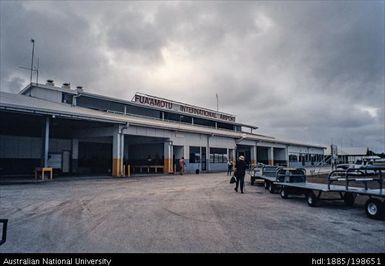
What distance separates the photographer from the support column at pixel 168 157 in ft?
103

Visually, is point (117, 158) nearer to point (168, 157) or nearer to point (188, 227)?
point (168, 157)

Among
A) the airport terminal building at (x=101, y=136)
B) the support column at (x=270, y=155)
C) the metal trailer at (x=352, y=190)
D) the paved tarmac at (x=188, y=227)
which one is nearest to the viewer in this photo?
the paved tarmac at (x=188, y=227)

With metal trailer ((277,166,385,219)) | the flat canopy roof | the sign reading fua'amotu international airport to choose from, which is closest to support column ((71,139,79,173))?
the flat canopy roof

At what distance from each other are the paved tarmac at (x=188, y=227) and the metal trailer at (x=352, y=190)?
377 millimetres

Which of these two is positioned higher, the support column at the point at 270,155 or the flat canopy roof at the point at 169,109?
the flat canopy roof at the point at 169,109

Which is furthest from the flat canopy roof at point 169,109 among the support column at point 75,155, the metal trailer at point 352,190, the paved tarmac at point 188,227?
the metal trailer at point 352,190

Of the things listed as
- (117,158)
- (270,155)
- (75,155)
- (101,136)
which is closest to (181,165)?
(117,158)

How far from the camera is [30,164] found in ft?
93.1

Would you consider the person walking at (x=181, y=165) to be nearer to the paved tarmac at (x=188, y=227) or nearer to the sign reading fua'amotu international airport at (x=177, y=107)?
the sign reading fua'amotu international airport at (x=177, y=107)

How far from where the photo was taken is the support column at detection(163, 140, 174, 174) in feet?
103

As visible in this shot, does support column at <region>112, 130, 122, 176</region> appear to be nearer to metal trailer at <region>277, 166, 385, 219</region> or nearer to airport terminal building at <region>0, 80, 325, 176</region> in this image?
airport terminal building at <region>0, 80, 325, 176</region>

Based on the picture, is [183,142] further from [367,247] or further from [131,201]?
[367,247]

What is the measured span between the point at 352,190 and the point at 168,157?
925 inches

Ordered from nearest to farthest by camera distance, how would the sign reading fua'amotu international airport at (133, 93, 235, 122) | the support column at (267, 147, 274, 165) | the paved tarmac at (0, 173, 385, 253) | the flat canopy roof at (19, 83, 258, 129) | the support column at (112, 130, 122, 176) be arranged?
the paved tarmac at (0, 173, 385, 253)
the support column at (112, 130, 122, 176)
the flat canopy roof at (19, 83, 258, 129)
the sign reading fua'amotu international airport at (133, 93, 235, 122)
the support column at (267, 147, 274, 165)
